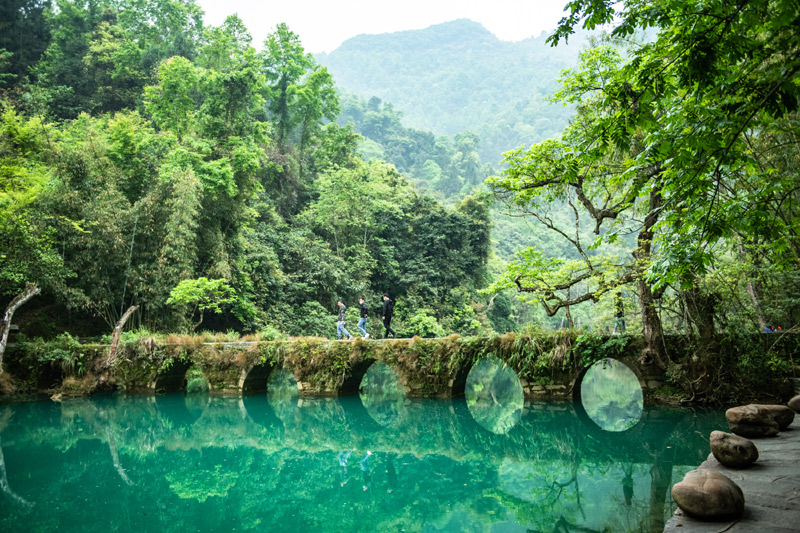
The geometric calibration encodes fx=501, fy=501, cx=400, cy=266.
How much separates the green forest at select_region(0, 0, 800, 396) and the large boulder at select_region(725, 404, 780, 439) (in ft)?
5.60

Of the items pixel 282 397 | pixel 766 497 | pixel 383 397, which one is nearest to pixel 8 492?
pixel 766 497

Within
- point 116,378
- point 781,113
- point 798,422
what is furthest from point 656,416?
point 116,378

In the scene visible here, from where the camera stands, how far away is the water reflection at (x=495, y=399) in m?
12.0

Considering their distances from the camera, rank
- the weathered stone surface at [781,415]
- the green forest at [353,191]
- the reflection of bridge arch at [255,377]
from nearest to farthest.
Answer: the green forest at [353,191] < the weathered stone surface at [781,415] < the reflection of bridge arch at [255,377]

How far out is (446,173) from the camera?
163ft

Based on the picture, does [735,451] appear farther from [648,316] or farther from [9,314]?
[9,314]

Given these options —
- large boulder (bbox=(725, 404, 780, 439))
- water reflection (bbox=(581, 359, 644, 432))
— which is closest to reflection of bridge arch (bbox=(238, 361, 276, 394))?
water reflection (bbox=(581, 359, 644, 432))

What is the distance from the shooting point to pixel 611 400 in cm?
1791

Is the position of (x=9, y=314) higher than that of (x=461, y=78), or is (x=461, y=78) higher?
(x=461, y=78)

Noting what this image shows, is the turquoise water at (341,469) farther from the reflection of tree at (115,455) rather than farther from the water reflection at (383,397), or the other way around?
the water reflection at (383,397)

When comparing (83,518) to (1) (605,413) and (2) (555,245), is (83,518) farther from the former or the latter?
(2) (555,245)

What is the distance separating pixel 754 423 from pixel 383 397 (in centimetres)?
1180

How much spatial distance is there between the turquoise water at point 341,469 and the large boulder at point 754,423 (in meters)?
1.18

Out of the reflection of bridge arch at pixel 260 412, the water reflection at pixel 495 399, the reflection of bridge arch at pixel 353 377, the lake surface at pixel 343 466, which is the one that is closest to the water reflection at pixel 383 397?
the lake surface at pixel 343 466
